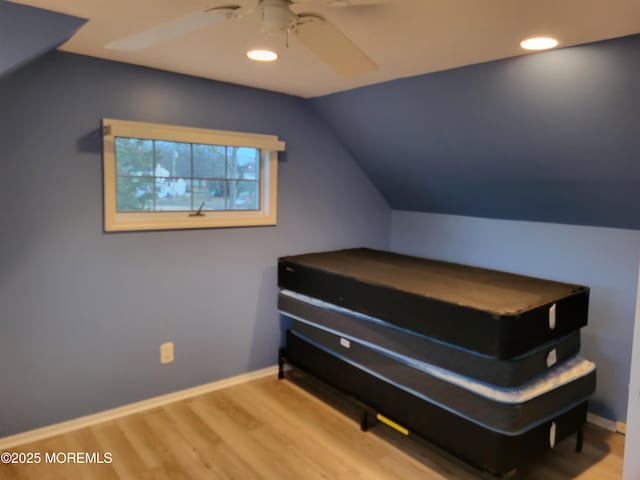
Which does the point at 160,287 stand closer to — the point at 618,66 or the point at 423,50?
the point at 423,50

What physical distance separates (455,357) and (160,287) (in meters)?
1.77

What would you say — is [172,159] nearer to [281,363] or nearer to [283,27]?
[281,363]

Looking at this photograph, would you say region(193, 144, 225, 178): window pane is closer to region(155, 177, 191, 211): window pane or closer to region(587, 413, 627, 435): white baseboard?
region(155, 177, 191, 211): window pane

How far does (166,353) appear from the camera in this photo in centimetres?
299

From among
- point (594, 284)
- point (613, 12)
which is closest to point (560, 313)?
→ point (594, 284)

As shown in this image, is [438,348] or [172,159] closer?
[438,348]

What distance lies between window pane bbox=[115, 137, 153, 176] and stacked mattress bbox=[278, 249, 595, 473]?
1203 millimetres

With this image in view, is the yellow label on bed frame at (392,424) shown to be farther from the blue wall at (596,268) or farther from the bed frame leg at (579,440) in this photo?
the blue wall at (596,268)

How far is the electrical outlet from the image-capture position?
2969 mm

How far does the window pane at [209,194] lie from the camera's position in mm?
3111

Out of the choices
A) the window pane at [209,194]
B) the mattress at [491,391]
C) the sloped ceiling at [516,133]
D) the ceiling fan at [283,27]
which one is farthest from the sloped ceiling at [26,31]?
the mattress at [491,391]

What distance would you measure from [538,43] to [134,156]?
7.27ft

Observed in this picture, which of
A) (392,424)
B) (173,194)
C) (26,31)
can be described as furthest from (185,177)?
(392,424)

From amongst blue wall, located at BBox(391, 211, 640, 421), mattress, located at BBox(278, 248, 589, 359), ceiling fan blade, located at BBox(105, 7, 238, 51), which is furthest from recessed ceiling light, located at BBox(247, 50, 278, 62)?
blue wall, located at BBox(391, 211, 640, 421)
